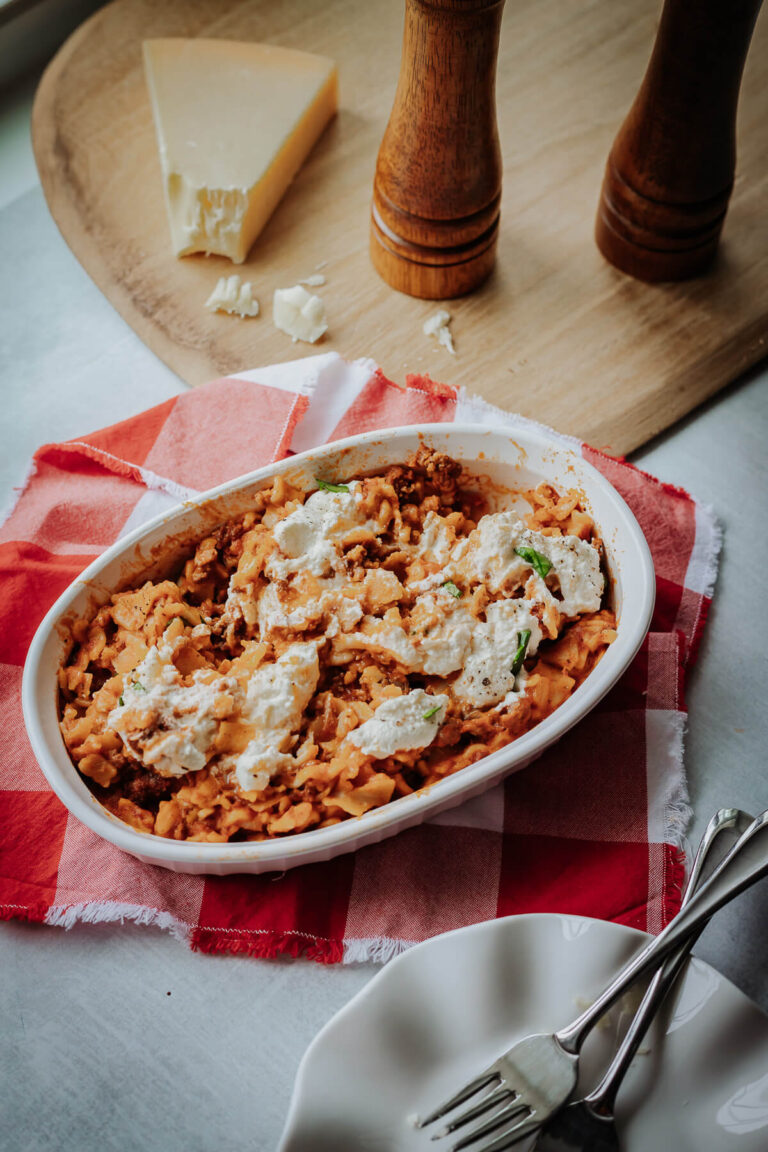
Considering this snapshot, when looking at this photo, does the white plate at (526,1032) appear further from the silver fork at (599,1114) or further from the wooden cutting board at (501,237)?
the wooden cutting board at (501,237)

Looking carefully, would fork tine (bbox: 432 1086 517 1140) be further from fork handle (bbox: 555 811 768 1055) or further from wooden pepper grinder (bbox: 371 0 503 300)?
wooden pepper grinder (bbox: 371 0 503 300)

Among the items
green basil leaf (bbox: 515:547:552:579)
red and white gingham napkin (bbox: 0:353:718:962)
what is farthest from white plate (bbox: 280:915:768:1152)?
green basil leaf (bbox: 515:547:552:579)

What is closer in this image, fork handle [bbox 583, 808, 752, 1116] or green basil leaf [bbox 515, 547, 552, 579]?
fork handle [bbox 583, 808, 752, 1116]

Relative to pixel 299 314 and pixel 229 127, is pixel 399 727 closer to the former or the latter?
pixel 299 314

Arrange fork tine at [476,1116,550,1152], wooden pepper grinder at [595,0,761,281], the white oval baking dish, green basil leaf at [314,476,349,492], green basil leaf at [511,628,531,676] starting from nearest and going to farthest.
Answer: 1. fork tine at [476,1116,550,1152]
2. the white oval baking dish
3. green basil leaf at [511,628,531,676]
4. green basil leaf at [314,476,349,492]
5. wooden pepper grinder at [595,0,761,281]

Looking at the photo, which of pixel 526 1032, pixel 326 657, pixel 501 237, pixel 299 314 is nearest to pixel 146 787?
pixel 326 657

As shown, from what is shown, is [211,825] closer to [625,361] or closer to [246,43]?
[625,361]
